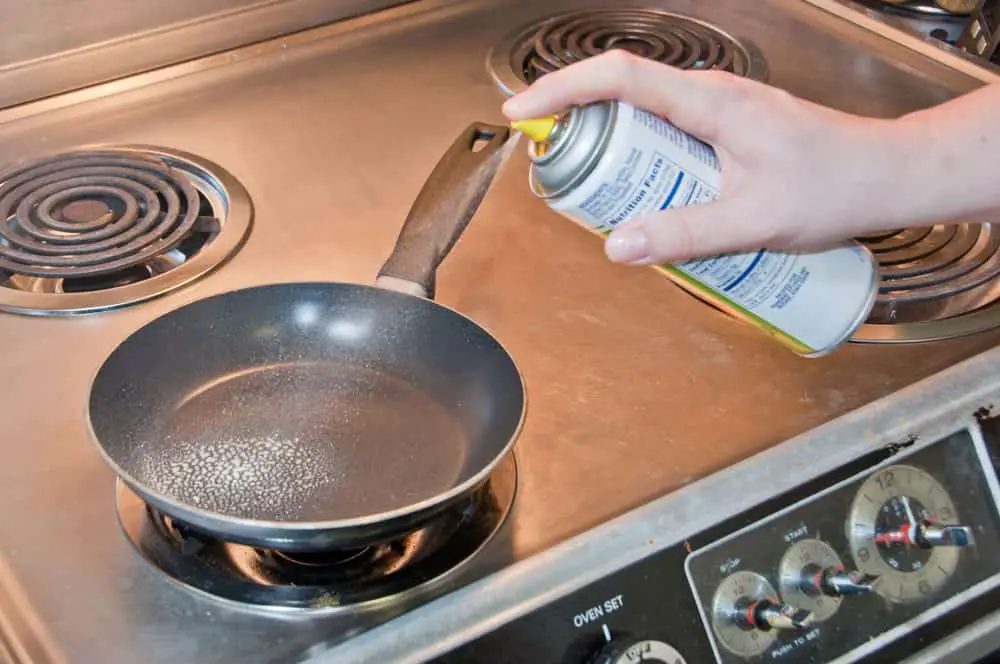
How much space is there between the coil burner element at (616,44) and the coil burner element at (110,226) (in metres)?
0.31

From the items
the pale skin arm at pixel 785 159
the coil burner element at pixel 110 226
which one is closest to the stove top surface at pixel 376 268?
the coil burner element at pixel 110 226

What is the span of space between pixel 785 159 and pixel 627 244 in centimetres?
11

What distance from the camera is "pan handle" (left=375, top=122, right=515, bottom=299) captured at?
2.29ft

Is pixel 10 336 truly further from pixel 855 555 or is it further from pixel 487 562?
pixel 855 555

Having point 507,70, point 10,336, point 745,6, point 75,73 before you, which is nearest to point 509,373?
point 10,336

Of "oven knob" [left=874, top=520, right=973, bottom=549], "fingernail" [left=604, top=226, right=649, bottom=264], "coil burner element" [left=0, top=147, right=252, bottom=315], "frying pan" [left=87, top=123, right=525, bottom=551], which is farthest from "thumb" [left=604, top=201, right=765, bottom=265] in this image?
"coil burner element" [left=0, top=147, right=252, bottom=315]

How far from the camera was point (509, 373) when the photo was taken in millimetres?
615

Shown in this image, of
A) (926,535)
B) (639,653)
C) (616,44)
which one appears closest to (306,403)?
(639,653)

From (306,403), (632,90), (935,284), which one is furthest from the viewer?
(935,284)

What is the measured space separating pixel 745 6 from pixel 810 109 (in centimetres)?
61

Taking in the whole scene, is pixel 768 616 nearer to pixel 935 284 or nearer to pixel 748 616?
pixel 748 616

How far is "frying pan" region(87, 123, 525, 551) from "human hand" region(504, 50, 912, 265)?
0.43ft

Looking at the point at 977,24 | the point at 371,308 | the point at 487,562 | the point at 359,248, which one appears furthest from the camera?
the point at 977,24

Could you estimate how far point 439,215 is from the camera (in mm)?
730
